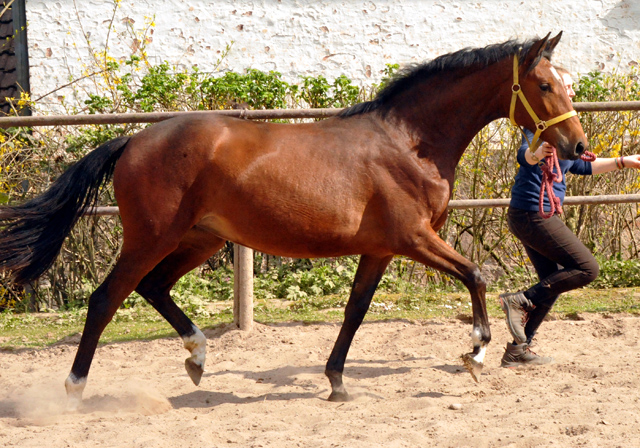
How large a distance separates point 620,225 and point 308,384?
175 inches

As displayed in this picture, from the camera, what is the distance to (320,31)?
900 centimetres

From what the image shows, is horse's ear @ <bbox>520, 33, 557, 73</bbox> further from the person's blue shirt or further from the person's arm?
the person's arm

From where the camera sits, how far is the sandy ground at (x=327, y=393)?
122 inches

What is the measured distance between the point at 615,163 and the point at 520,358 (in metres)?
1.32

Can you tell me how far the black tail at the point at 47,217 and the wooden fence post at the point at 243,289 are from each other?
1.47m

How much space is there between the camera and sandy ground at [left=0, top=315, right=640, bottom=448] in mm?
3104

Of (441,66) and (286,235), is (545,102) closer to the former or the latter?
(441,66)

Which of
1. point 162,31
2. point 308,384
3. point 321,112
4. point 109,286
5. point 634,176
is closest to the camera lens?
point 109,286

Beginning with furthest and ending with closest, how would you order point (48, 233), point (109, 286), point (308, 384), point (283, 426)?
point (308, 384) < point (48, 233) < point (109, 286) < point (283, 426)

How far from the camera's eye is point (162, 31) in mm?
8844

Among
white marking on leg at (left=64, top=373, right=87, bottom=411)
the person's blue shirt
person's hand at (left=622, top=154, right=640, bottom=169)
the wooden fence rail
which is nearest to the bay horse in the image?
white marking on leg at (left=64, top=373, right=87, bottom=411)

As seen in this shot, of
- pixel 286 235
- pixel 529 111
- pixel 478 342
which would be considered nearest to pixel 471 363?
pixel 478 342

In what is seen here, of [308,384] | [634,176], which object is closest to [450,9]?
[634,176]

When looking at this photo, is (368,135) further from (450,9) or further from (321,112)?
(450,9)
